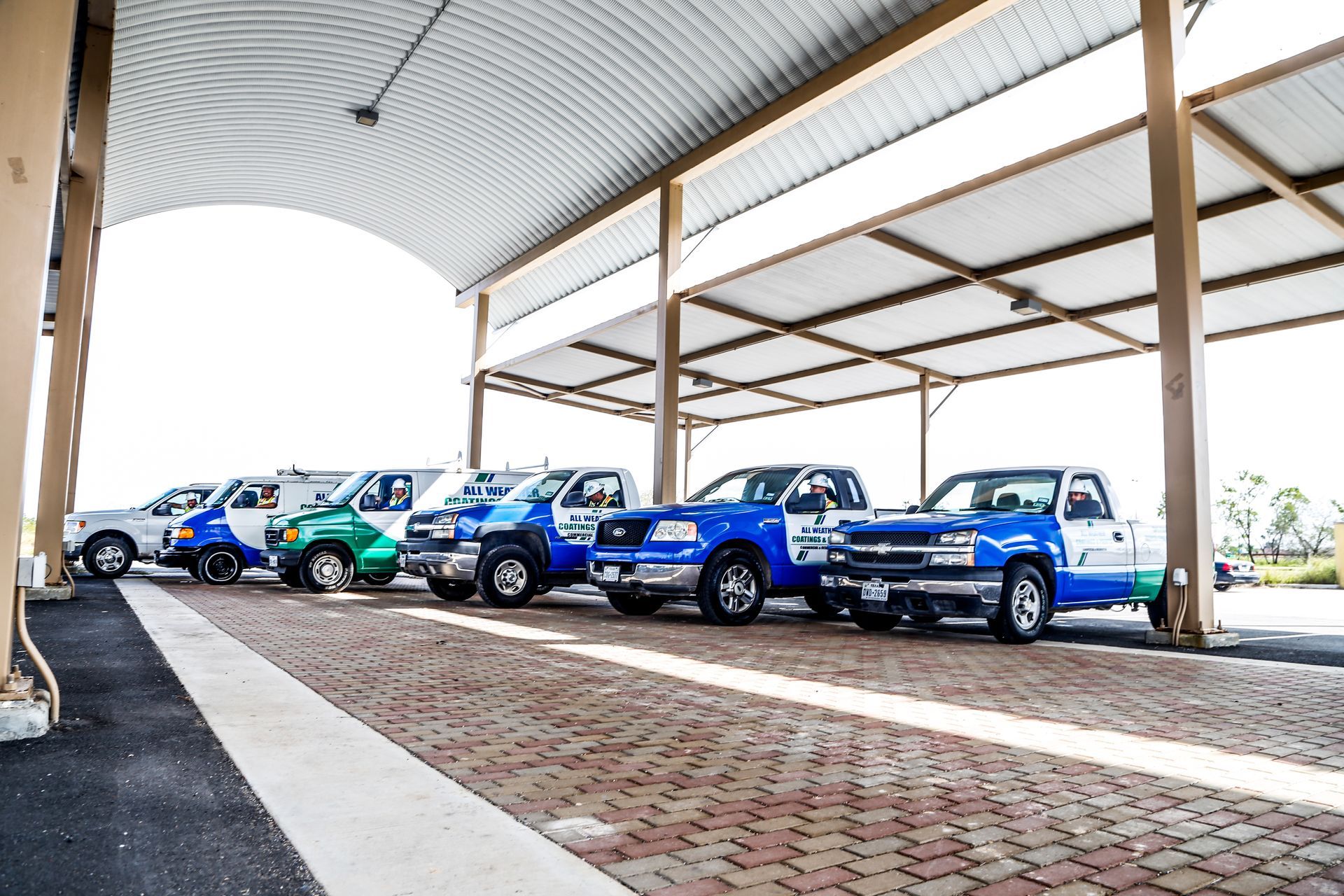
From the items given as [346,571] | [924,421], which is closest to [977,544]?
[346,571]

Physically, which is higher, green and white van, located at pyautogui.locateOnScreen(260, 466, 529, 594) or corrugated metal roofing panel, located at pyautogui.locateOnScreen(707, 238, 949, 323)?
corrugated metal roofing panel, located at pyautogui.locateOnScreen(707, 238, 949, 323)

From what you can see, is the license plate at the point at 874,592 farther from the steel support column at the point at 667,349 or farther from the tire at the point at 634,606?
the steel support column at the point at 667,349

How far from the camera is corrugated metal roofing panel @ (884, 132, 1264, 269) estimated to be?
484 inches

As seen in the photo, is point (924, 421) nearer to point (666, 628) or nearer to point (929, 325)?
point (929, 325)

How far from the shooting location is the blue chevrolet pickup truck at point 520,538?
12.3 metres

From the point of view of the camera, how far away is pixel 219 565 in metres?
15.9

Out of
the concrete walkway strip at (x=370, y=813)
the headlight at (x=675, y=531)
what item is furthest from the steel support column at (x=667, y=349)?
the concrete walkway strip at (x=370, y=813)

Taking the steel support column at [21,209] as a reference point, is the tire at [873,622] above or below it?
below

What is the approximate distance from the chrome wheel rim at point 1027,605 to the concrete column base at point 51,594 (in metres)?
11.2

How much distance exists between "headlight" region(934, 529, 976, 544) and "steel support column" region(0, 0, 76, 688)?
24.0 ft

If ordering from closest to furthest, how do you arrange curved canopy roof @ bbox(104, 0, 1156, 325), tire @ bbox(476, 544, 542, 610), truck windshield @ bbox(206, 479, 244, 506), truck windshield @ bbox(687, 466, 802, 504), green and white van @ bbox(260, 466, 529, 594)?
truck windshield @ bbox(687, 466, 802, 504)
tire @ bbox(476, 544, 542, 610)
curved canopy roof @ bbox(104, 0, 1156, 325)
green and white van @ bbox(260, 466, 529, 594)
truck windshield @ bbox(206, 479, 244, 506)

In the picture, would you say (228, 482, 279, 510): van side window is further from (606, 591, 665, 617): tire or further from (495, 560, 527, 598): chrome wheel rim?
(606, 591, 665, 617): tire

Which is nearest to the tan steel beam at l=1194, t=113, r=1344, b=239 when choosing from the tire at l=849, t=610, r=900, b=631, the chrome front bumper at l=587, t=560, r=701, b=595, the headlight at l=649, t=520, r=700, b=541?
the tire at l=849, t=610, r=900, b=631

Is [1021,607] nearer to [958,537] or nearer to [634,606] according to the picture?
[958,537]
